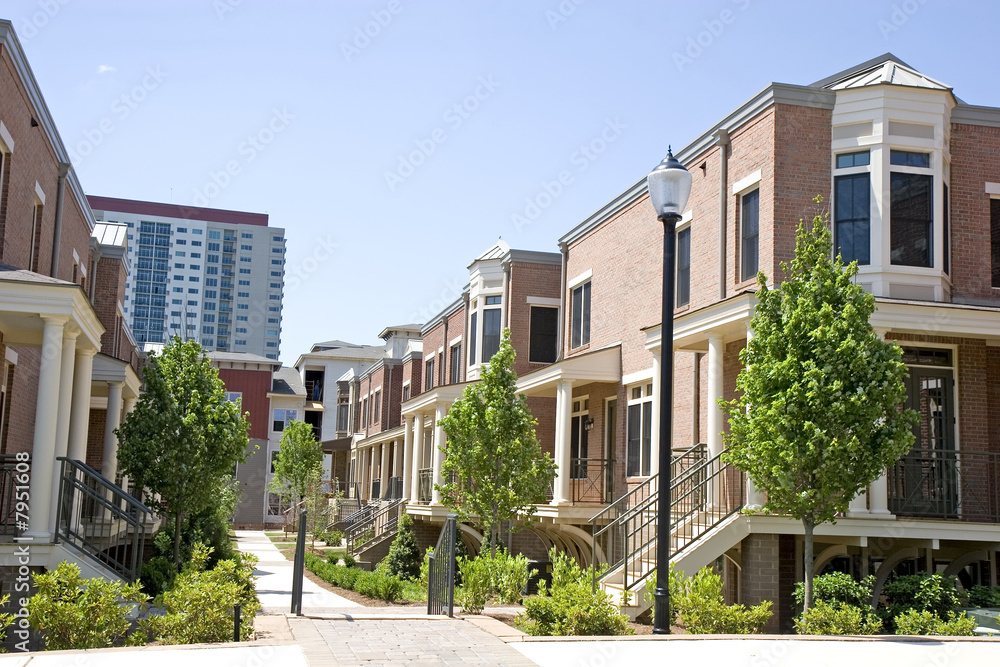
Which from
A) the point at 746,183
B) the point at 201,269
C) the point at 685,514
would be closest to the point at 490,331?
the point at 746,183

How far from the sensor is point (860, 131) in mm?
16047

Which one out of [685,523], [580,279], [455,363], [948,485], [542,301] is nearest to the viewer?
[685,523]

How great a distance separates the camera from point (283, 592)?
2067cm

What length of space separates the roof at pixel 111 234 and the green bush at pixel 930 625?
23.5m

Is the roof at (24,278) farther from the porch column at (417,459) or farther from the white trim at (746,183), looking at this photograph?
the porch column at (417,459)

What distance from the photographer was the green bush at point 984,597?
13.4 m

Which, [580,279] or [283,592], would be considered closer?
[283,592]

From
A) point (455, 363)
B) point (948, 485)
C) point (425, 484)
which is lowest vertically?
point (425, 484)

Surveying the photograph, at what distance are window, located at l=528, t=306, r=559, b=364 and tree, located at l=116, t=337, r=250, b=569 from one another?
11.8 meters

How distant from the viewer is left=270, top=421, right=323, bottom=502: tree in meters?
47.2

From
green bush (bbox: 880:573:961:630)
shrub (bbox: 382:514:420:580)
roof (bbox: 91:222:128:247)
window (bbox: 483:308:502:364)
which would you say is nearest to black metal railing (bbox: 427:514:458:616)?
green bush (bbox: 880:573:961:630)

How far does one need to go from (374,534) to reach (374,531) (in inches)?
10.5

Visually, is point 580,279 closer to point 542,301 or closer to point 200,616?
point 542,301

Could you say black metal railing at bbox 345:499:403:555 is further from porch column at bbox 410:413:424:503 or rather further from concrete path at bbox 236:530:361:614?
concrete path at bbox 236:530:361:614
